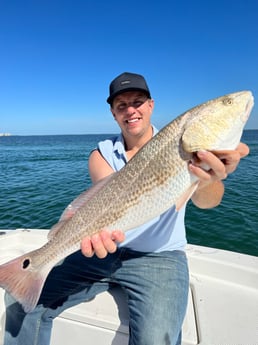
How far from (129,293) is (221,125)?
2135 mm

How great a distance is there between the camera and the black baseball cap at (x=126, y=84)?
11.2ft

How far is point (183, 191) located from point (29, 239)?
342cm

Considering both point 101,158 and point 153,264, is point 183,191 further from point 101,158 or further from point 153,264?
point 101,158

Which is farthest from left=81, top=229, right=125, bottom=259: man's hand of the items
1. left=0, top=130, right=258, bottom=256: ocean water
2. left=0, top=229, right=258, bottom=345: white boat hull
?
left=0, top=130, right=258, bottom=256: ocean water

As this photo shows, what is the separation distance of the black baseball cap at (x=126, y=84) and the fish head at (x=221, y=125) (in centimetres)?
123

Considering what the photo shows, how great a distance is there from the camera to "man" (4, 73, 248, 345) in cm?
256

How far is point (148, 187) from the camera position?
Result: 2.58 m

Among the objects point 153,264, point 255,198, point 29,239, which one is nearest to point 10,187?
point 29,239

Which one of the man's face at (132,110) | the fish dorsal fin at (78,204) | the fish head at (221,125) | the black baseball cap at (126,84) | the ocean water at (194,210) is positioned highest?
the black baseball cap at (126,84)

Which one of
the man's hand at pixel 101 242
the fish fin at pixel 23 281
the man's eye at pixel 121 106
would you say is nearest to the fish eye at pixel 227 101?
the man's eye at pixel 121 106

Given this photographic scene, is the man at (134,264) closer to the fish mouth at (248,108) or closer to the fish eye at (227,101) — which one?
the fish mouth at (248,108)

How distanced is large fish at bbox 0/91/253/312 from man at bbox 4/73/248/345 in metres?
0.14

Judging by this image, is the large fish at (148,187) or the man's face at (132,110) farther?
the man's face at (132,110)

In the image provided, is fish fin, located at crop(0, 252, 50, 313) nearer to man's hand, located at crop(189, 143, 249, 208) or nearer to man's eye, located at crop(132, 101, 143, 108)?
man's hand, located at crop(189, 143, 249, 208)
